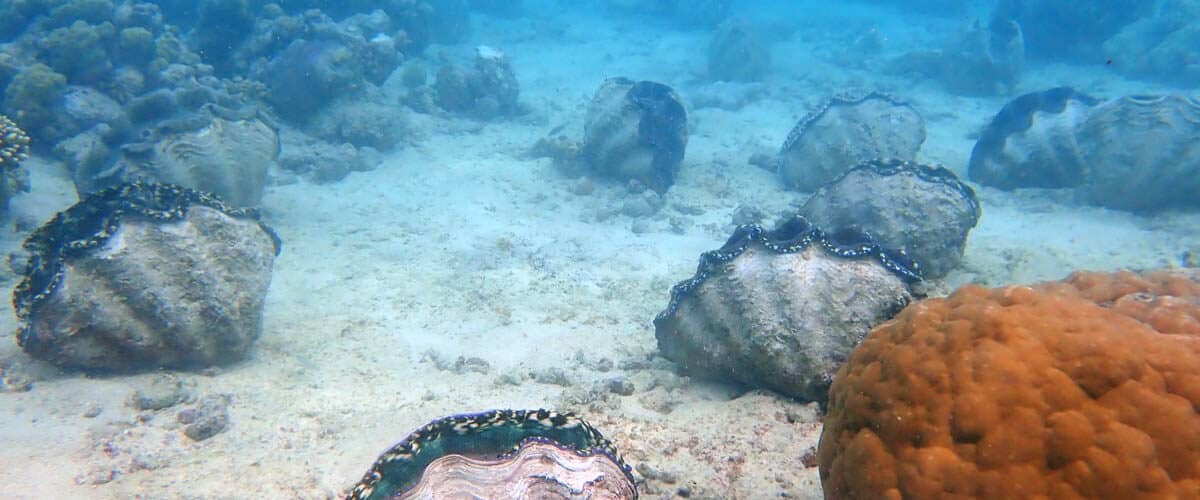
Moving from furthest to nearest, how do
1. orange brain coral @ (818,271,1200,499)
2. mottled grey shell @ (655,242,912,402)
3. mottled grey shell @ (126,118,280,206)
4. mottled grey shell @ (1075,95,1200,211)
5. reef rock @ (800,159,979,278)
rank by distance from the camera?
mottled grey shell @ (1075,95,1200,211)
mottled grey shell @ (126,118,280,206)
reef rock @ (800,159,979,278)
mottled grey shell @ (655,242,912,402)
orange brain coral @ (818,271,1200,499)

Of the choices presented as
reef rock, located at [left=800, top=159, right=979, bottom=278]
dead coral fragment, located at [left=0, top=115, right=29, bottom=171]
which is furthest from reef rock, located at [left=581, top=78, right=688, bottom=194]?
dead coral fragment, located at [left=0, top=115, right=29, bottom=171]

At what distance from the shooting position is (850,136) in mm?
10336

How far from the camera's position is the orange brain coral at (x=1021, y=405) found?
2.13 metres

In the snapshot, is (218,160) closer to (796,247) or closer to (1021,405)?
(796,247)

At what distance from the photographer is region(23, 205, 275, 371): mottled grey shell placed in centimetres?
484

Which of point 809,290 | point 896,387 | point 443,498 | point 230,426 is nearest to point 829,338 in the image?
point 809,290

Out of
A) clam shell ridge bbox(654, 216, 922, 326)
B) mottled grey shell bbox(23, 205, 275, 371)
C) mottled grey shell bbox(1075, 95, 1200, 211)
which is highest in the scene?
mottled grey shell bbox(1075, 95, 1200, 211)

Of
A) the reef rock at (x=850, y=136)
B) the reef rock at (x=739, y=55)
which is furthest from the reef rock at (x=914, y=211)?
the reef rock at (x=739, y=55)

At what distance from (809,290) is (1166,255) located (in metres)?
7.73

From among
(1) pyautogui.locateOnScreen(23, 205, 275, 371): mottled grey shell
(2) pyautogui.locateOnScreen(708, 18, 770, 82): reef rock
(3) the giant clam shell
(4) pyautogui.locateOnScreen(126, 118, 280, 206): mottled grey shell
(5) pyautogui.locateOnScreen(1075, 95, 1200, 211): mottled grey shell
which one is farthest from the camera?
(2) pyautogui.locateOnScreen(708, 18, 770, 82): reef rock

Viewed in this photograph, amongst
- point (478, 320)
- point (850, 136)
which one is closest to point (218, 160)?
point (478, 320)

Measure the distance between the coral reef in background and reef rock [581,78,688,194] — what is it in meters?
6.22

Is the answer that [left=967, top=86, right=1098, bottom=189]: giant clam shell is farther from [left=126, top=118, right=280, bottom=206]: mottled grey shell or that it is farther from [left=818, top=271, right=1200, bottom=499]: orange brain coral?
[left=126, top=118, right=280, bottom=206]: mottled grey shell

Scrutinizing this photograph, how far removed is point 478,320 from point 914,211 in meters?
5.82
